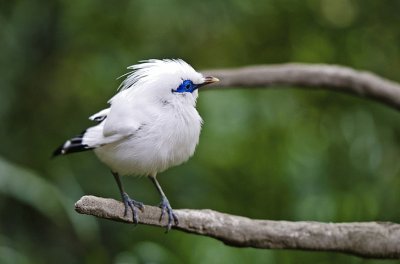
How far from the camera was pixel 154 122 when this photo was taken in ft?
8.03

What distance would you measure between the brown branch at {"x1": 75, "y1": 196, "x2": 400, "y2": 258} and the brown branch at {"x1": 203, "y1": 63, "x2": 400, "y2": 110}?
1094 mm

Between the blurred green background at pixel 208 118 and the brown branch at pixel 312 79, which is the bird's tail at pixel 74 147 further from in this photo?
the blurred green background at pixel 208 118

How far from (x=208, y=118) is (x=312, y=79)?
1.19 m

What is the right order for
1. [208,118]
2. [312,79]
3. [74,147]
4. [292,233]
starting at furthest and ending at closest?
[208,118] → [312,79] → [74,147] → [292,233]

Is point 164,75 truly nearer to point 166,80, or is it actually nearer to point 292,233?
point 166,80

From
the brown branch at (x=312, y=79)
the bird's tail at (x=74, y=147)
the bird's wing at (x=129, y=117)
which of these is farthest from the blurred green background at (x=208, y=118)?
the bird's wing at (x=129, y=117)

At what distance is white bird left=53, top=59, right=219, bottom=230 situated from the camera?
2.42m

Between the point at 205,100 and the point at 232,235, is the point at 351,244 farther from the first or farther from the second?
the point at 205,100

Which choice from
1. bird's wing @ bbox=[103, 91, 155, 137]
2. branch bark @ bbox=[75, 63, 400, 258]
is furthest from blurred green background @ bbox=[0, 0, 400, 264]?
bird's wing @ bbox=[103, 91, 155, 137]

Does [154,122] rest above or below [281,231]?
above

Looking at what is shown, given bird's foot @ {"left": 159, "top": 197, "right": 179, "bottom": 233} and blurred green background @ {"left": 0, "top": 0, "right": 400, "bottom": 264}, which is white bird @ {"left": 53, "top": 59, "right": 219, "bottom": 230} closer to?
bird's foot @ {"left": 159, "top": 197, "right": 179, "bottom": 233}

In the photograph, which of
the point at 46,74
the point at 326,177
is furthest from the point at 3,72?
the point at 326,177

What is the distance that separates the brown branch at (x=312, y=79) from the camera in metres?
3.45

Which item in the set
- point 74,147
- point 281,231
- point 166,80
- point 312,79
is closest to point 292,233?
point 281,231
